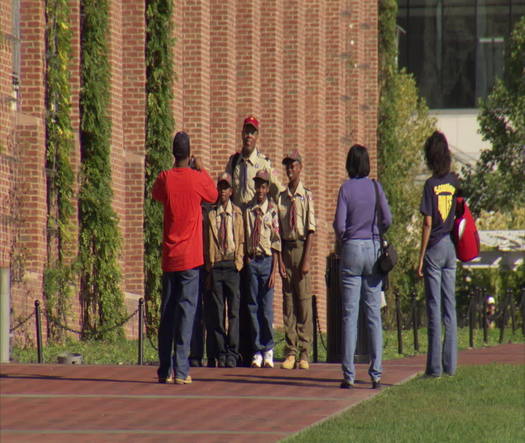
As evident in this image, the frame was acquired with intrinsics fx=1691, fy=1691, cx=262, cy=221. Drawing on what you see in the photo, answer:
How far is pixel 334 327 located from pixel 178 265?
346 cm

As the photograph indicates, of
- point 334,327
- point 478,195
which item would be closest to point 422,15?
point 478,195

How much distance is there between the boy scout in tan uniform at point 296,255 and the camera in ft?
48.9

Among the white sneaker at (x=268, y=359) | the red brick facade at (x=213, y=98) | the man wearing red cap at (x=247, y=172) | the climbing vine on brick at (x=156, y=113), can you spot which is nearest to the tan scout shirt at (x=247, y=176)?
the man wearing red cap at (x=247, y=172)

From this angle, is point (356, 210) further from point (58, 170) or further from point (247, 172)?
point (58, 170)

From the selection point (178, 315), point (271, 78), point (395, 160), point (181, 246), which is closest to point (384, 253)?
point (181, 246)

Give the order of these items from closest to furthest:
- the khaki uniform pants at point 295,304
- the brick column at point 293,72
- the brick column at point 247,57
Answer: the khaki uniform pants at point 295,304
the brick column at point 247,57
the brick column at point 293,72

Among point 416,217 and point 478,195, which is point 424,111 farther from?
point 478,195

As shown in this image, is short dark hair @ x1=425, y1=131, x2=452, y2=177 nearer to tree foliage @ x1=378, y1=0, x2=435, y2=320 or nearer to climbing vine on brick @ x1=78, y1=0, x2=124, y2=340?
climbing vine on brick @ x1=78, y1=0, x2=124, y2=340

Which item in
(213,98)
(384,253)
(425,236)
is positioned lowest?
(384,253)

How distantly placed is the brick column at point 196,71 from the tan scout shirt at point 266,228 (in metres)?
14.1

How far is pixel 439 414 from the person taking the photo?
11758mm

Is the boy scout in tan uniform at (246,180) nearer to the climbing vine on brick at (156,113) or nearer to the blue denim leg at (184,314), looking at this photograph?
the blue denim leg at (184,314)

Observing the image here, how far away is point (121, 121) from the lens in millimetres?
25266

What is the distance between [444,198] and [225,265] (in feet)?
7.93
